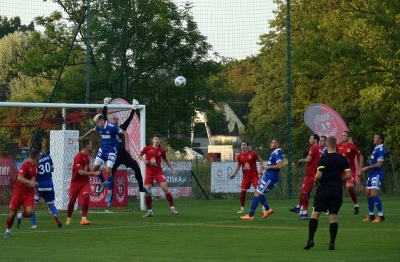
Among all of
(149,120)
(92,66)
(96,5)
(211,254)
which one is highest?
(96,5)

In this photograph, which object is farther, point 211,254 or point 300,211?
point 300,211

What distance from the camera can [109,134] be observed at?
2242 centimetres

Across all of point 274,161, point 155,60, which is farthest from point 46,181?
point 155,60

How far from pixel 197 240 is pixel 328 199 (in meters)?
2.99

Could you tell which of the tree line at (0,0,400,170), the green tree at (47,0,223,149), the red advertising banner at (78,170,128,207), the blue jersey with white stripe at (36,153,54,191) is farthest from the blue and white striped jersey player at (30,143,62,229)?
the green tree at (47,0,223,149)

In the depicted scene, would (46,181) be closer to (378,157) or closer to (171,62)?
(378,157)

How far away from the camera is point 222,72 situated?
127 ft

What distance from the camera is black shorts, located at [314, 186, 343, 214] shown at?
564 inches

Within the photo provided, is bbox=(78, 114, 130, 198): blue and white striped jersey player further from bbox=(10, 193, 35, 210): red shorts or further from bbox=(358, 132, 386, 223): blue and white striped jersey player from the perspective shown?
bbox=(358, 132, 386, 223): blue and white striped jersey player

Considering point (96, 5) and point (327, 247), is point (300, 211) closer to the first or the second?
point (327, 247)

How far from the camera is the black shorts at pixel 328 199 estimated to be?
14.3 m

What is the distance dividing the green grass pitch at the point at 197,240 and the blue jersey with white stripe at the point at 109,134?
1.96 metres

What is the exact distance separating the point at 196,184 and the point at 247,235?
66.0ft

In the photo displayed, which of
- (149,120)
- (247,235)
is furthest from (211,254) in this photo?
(149,120)
